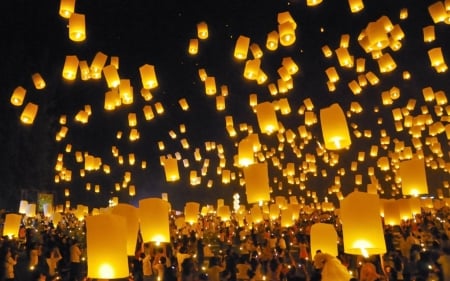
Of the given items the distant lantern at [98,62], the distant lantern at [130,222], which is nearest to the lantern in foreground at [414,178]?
the distant lantern at [130,222]

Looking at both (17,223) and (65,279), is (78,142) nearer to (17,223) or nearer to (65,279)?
(17,223)

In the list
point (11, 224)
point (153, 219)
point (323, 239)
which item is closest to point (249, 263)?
point (323, 239)

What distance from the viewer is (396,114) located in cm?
1803

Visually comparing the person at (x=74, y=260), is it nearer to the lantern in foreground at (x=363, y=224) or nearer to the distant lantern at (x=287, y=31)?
the distant lantern at (x=287, y=31)

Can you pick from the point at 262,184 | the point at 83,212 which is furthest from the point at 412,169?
the point at 83,212

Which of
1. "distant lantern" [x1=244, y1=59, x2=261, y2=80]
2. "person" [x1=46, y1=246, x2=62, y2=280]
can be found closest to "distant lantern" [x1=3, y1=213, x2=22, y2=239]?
"person" [x1=46, y1=246, x2=62, y2=280]

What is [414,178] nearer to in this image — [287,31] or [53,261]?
[287,31]

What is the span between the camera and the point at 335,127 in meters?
6.82

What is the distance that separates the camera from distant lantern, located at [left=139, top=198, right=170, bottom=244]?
7.10 meters

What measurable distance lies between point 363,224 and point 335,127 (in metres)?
1.78

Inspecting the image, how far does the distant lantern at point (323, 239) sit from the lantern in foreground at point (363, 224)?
2.24 m

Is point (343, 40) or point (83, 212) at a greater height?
point (343, 40)

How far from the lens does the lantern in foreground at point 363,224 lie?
215 inches

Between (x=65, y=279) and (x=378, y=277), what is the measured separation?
736cm
